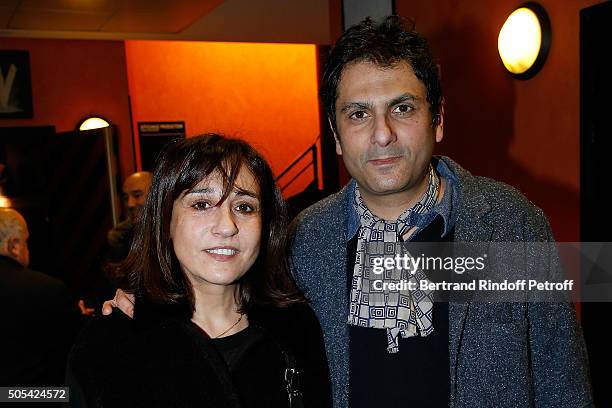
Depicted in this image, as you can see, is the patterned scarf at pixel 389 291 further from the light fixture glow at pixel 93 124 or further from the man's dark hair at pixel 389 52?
the light fixture glow at pixel 93 124

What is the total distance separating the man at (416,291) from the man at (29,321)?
1579 mm

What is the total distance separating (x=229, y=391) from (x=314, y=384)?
0.25m

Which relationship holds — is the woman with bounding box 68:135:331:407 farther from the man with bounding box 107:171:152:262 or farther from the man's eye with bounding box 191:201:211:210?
the man with bounding box 107:171:152:262

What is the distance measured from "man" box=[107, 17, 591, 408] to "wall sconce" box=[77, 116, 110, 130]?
4824 millimetres

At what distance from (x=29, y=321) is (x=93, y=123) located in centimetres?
363

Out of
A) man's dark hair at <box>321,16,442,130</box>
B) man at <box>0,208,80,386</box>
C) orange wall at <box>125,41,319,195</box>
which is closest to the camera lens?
man's dark hair at <box>321,16,442,130</box>

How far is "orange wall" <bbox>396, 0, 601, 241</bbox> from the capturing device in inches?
103

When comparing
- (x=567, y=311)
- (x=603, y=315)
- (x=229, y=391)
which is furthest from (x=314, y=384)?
(x=603, y=315)

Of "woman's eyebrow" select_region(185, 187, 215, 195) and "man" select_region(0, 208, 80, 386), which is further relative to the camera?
"man" select_region(0, 208, 80, 386)

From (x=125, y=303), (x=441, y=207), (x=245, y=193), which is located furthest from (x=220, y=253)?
(x=441, y=207)

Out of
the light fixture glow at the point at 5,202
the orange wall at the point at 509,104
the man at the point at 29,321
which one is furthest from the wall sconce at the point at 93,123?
the orange wall at the point at 509,104

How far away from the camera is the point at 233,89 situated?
8.39 m

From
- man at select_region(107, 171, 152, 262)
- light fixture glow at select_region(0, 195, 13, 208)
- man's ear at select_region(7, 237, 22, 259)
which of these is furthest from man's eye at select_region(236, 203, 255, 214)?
light fixture glow at select_region(0, 195, 13, 208)

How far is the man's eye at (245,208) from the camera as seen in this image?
137cm
